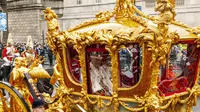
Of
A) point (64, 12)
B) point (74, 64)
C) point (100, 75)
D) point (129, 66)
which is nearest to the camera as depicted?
point (129, 66)

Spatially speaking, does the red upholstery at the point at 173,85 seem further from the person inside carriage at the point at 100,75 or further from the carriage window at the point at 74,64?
the carriage window at the point at 74,64

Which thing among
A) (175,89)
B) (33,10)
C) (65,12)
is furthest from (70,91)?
(33,10)

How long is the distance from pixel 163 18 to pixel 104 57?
1159mm

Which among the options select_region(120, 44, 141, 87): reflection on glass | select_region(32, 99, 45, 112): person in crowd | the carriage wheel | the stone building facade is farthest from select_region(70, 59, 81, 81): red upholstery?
the stone building facade

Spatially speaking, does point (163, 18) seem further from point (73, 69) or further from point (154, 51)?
point (73, 69)

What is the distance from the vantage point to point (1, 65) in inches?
487

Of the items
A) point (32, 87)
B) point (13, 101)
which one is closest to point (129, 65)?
point (32, 87)

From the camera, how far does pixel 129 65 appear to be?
4.79 meters

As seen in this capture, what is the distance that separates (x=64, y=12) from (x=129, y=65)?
21.7 metres

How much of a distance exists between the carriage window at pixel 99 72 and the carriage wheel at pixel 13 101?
3.26ft

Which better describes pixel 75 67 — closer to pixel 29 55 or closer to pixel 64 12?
pixel 29 55

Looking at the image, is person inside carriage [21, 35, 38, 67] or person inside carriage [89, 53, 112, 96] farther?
person inside carriage [21, 35, 38, 67]

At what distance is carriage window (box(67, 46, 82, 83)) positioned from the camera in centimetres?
518

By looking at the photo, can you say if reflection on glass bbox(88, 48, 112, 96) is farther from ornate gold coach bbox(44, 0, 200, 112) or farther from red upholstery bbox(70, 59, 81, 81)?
red upholstery bbox(70, 59, 81, 81)
